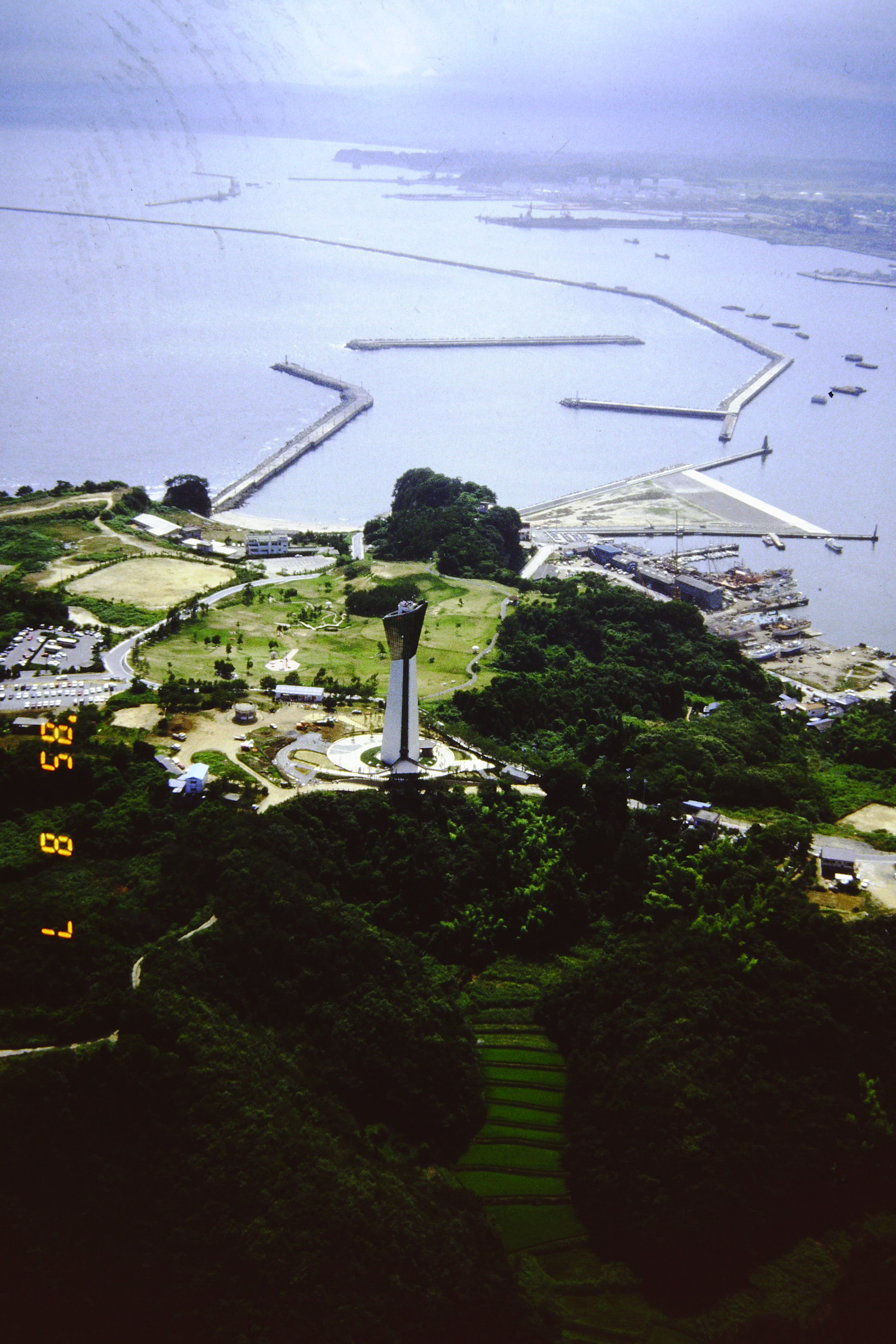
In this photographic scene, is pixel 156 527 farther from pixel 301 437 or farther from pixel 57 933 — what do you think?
A: pixel 57 933

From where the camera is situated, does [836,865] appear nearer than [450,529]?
Yes

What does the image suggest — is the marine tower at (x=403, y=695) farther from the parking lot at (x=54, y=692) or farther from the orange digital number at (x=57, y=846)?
the parking lot at (x=54, y=692)

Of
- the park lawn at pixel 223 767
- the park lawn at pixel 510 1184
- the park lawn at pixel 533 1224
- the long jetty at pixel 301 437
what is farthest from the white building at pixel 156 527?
the park lawn at pixel 533 1224

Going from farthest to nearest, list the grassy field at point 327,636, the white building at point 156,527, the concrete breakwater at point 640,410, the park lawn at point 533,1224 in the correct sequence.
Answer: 1. the concrete breakwater at point 640,410
2. the white building at point 156,527
3. the grassy field at point 327,636
4. the park lawn at point 533,1224

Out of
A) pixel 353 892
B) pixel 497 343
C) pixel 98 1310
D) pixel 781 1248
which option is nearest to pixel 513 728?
pixel 353 892

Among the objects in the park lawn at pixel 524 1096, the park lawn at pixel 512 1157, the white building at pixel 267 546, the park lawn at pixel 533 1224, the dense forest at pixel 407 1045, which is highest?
the white building at pixel 267 546

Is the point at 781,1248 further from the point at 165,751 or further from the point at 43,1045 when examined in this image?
the point at 165,751

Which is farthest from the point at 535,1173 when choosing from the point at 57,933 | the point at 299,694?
the point at 299,694
